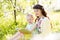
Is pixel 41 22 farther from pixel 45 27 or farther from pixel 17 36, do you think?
pixel 17 36

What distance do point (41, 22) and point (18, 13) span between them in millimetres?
235

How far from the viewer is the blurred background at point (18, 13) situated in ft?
5.76

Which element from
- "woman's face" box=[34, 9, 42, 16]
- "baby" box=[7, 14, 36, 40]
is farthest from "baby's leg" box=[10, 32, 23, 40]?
"woman's face" box=[34, 9, 42, 16]

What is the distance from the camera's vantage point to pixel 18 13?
1.78 m

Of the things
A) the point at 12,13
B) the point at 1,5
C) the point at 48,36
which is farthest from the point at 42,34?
the point at 1,5

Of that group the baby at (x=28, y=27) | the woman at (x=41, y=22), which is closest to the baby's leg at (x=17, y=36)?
the baby at (x=28, y=27)

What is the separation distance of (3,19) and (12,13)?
0.35 feet

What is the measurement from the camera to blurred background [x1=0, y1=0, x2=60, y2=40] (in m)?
1.76

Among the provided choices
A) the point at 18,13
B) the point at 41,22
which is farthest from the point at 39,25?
the point at 18,13

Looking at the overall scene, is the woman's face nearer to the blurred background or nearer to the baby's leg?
the blurred background

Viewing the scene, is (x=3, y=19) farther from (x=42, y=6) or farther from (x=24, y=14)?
(x=42, y=6)

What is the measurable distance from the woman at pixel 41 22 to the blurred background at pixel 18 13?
39 mm

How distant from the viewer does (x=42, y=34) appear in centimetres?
173

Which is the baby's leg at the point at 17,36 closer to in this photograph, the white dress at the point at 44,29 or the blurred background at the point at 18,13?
the blurred background at the point at 18,13
